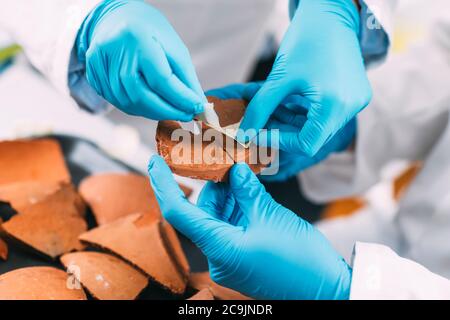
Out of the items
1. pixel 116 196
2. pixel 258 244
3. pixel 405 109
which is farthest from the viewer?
pixel 405 109

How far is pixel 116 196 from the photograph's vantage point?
0.86m

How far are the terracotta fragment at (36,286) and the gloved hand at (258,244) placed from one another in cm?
17

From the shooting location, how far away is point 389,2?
87cm

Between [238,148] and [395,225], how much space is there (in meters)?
0.73

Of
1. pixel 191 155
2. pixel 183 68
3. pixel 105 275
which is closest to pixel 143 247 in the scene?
pixel 105 275

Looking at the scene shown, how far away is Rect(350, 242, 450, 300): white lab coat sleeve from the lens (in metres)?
0.64

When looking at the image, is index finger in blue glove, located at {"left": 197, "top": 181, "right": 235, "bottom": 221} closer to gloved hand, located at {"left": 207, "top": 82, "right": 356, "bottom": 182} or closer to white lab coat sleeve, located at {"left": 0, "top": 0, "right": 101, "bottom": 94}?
gloved hand, located at {"left": 207, "top": 82, "right": 356, "bottom": 182}

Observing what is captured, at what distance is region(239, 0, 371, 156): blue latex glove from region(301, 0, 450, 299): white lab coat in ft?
1.22

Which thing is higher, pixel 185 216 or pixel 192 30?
pixel 192 30

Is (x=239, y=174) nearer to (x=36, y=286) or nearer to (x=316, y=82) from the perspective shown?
(x=316, y=82)

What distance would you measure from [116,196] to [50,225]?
0.13 metres

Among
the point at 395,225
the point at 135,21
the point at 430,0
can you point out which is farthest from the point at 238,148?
the point at 430,0

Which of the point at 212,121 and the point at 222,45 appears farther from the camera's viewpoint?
the point at 222,45
